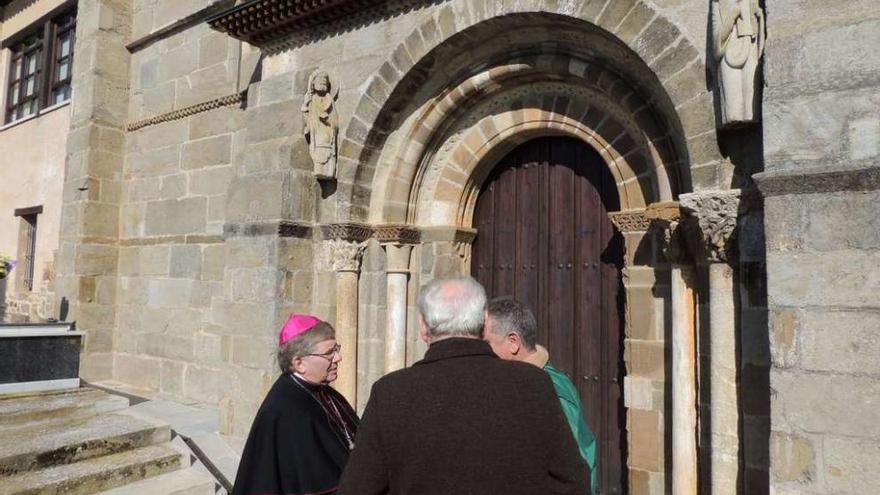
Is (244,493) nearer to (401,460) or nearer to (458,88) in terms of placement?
(401,460)

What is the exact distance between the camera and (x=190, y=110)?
7363 millimetres

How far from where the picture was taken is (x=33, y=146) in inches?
396

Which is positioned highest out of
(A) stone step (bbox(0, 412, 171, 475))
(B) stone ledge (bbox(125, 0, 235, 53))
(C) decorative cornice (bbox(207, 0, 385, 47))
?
(B) stone ledge (bbox(125, 0, 235, 53))

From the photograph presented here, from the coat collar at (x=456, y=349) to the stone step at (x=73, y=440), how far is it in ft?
12.9

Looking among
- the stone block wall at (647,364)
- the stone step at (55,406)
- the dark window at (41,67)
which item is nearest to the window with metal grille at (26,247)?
the dark window at (41,67)

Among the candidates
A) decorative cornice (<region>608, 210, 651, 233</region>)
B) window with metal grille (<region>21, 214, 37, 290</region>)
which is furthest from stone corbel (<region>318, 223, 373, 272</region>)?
window with metal grille (<region>21, 214, 37, 290</region>)

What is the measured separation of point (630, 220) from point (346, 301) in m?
2.44

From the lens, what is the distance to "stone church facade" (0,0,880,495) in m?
2.54

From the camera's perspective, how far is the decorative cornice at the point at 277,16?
5066 millimetres

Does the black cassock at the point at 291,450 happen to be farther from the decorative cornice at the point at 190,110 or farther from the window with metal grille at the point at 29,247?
the window with metal grille at the point at 29,247

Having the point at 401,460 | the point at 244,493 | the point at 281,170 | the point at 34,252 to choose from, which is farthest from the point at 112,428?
the point at 34,252

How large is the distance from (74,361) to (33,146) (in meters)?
6.00

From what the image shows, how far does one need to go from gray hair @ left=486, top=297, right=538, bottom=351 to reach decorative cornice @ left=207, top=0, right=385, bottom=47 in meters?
3.61

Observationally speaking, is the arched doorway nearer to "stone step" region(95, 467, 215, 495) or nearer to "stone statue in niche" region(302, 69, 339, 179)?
"stone statue in niche" region(302, 69, 339, 179)
